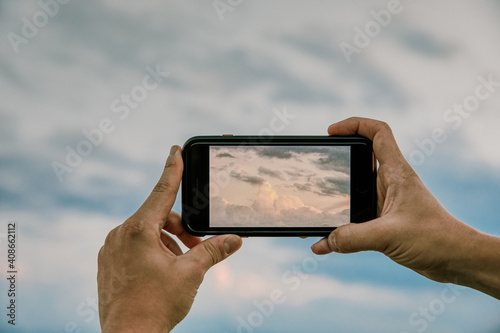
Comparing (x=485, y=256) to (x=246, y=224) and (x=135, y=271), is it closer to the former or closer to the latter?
(x=246, y=224)

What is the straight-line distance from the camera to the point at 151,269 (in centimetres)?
277

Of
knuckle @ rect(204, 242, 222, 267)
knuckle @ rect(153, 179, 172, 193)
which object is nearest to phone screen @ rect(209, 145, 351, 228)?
knuckle @ rect(204, 242, 222, 267)

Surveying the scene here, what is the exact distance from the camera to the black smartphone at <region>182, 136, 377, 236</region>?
3.19 meters

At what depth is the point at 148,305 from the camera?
266 centimetres

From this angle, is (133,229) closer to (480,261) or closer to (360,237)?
(360,237)

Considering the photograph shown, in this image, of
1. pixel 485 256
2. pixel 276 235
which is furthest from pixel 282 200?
pixel 485 256

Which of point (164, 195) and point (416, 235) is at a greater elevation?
point (164, 195)

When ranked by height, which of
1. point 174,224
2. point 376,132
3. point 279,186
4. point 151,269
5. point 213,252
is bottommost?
point 151,269

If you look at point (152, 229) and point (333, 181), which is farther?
point (333, 181)

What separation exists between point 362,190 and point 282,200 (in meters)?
0.64

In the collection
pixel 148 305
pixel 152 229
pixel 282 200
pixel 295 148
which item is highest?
pixel 295 148

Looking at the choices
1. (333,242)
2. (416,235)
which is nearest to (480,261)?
(416,235)

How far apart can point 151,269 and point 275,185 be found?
44.3 inches

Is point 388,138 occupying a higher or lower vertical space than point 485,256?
higher
